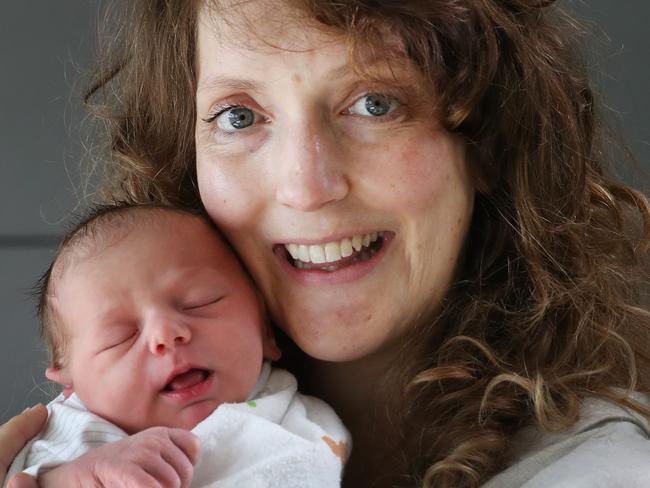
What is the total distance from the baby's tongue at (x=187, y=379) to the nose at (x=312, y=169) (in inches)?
10.5

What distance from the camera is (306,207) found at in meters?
1.41

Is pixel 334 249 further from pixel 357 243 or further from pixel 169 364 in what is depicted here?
pixel 169 364

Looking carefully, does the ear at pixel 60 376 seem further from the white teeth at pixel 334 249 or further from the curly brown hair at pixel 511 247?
the curly brown hair at pixel 511 247

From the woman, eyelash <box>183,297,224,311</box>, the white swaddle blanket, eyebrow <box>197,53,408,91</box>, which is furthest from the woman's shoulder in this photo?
eyebrow <box>197,53,408,91</box>

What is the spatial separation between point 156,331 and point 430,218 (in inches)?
16.7

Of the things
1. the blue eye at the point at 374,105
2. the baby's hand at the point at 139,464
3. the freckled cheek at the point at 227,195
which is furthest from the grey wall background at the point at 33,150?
the baby's hand at the point at 139,464

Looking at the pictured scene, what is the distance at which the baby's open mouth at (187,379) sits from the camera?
1.34 meters

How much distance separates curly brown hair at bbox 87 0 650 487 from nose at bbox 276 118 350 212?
0.40 feet

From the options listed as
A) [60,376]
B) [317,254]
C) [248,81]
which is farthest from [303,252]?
[60,376]

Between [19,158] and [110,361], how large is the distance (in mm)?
1526

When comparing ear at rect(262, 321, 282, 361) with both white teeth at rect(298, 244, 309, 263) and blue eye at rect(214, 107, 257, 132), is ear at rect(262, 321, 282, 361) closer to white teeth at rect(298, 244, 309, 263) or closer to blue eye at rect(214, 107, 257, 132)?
white teeth at rect(298, 244, 309, 263)

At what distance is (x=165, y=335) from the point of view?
4.34 ft

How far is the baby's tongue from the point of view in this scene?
4.40ft

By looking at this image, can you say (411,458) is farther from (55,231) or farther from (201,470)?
(55,231)
